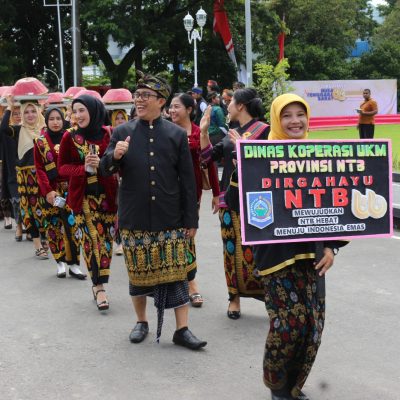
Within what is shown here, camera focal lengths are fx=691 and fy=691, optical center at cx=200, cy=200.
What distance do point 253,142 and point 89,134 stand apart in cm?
274

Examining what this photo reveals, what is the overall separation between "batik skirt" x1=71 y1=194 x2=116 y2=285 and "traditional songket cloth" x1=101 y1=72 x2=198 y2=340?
102 cm

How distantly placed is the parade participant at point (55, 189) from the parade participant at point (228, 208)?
2.14 m

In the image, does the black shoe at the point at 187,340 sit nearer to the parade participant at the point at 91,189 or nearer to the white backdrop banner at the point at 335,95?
the parade participant at the point at 91,189

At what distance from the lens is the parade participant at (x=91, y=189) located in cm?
582

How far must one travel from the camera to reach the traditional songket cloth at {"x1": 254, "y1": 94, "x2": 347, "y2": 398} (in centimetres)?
361

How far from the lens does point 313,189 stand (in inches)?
138

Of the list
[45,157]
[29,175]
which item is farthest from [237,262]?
[29,175]

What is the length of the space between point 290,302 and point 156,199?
4.74ft

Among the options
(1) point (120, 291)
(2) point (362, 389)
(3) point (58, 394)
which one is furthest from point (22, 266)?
(2) point (362, 389)

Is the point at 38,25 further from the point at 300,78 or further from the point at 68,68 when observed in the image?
the point at 300,78

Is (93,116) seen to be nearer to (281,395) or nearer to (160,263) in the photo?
(160,263)

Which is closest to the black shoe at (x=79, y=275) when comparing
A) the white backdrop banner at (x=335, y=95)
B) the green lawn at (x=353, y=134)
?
the green lawn at (x=353, y=134)

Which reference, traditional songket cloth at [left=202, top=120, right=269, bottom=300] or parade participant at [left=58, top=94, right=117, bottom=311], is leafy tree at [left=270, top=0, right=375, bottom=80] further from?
traditional songket cloth at [left=202, top=120, right=269, bottom=300]

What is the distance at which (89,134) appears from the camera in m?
5.91
